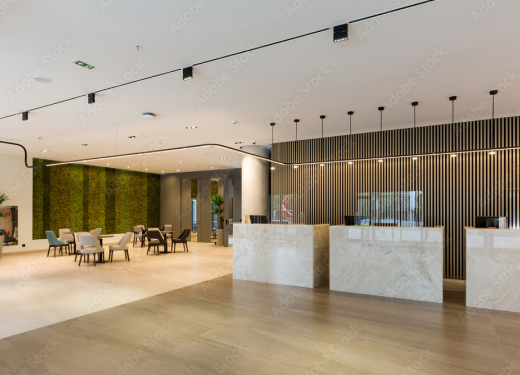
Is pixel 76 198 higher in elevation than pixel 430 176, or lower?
lower

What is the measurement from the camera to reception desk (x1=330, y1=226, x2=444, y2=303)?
6520 millimetres

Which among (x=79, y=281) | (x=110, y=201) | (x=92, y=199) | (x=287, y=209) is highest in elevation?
(x=92, y=199)

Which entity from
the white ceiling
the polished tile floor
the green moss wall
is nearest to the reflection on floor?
the polished tile floor

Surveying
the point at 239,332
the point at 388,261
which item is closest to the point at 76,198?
the point at 239,332

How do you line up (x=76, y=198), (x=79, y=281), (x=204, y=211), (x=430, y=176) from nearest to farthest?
(x=79, y=281) < (x=430, y=176) < (x=76, y=198) < (x=204, y=211)

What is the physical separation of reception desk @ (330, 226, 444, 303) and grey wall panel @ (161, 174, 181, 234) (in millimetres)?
13606

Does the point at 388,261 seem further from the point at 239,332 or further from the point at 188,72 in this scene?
the point at 188,72

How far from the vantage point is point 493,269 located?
240 inches

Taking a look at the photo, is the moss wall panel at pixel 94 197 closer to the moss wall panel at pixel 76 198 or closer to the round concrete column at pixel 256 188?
the moss wall panel at pixel 76 198

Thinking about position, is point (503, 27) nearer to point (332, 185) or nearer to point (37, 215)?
point (332, 185)

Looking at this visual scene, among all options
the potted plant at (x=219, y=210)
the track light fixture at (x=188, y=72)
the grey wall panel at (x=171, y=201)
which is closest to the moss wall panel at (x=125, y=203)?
the grey wall panel at (x=171, y=201)

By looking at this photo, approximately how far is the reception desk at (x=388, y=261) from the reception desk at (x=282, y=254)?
46 cm

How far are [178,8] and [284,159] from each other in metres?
7.48

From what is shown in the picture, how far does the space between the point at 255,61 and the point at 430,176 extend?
612 centimetres
